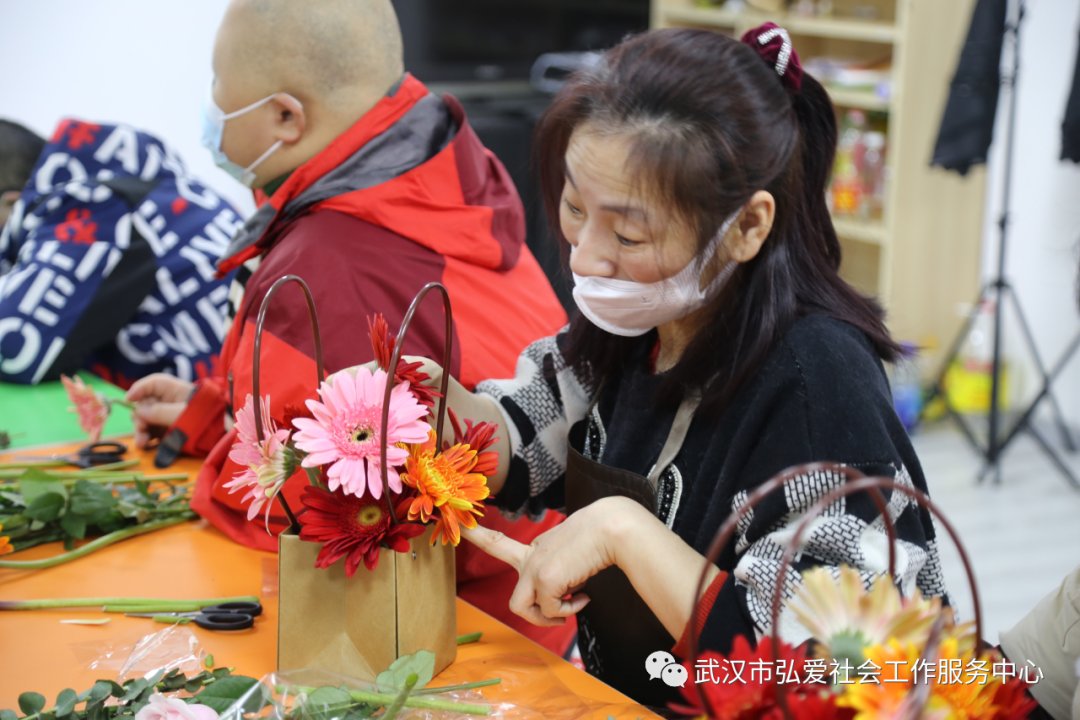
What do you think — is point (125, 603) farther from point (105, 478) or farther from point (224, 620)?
point (105, 478)

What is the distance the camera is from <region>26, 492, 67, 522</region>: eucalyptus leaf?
1.64m

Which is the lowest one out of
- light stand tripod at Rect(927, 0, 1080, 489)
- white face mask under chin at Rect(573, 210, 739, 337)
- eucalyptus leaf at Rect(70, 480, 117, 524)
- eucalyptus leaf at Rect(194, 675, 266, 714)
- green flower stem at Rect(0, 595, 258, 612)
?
light stand tripod at Rect(927, 0, 1080, 489)

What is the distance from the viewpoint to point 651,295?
1.31 m

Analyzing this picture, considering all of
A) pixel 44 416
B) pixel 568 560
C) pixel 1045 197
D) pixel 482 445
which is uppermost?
pixel 482 445

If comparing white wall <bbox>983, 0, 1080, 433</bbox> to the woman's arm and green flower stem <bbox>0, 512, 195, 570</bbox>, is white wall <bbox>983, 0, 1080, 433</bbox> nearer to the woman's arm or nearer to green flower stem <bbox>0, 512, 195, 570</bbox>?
the woman's arm

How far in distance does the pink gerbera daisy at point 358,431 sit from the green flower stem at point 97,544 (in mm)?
559

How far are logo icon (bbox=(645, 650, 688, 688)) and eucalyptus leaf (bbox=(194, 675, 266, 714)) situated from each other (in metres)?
0.38

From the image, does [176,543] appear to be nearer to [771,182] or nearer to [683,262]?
[683,262]

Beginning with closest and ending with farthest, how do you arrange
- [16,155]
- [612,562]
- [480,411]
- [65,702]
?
[65,702] < [612,562] < [480,411] < [16,155]

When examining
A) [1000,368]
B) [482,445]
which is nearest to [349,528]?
[482,445]

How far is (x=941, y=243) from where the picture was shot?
4.71 m

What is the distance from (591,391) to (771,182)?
0.40m

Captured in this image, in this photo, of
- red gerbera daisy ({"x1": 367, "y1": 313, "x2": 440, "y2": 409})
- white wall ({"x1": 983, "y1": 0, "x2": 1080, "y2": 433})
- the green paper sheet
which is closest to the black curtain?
white wall ({"x1": 983, "y1": 0, "x2": 1080, "y2": 433})

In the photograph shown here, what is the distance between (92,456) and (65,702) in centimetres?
84
